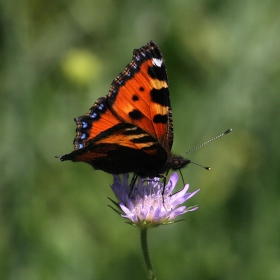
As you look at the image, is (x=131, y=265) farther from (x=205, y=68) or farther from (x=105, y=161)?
(x=205, y=68)

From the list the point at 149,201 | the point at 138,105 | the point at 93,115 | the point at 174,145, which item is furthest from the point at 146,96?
the point at 174,145

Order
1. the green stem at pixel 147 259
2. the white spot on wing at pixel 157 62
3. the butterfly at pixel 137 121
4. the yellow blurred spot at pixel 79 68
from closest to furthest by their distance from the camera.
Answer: the green stem at pixel 147 259 < the butterfly at pixel 137 121 < the white spot on wing at pixel 157 62 < the yellow blurred spot at pixel 79 68

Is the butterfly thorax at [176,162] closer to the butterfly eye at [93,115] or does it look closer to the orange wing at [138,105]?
the orange wing at [138,105]

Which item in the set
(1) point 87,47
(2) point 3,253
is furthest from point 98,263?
(1) point 87,47

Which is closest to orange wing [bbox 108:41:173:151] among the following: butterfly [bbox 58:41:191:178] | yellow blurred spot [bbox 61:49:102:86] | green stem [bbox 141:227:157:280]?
butterfly [bbox 58:41:191:178]

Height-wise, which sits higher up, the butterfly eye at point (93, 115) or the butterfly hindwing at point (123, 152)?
the butterfly eye at point (93, 115)

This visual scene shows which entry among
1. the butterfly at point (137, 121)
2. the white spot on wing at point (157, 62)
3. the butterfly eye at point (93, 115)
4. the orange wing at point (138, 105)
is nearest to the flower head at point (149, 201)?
the butterfly at point (137, 121)

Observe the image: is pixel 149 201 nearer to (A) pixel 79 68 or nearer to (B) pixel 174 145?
(B) pixel 174 145
